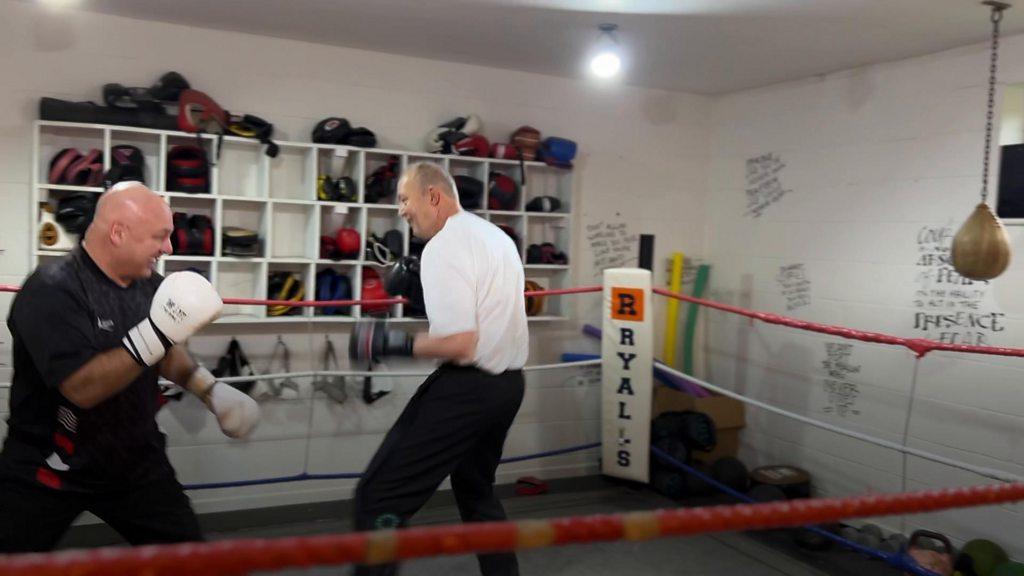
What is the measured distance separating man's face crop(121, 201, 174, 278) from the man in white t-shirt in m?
0.70

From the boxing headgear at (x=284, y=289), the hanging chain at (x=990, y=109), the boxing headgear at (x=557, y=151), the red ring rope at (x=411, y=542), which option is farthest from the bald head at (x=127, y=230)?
the hanging chain at (x=990, y=109)

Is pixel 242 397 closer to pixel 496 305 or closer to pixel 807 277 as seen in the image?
pixel 496 305

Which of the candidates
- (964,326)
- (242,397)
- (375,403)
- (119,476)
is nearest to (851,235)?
(964,326)

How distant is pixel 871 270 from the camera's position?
4.22 metres

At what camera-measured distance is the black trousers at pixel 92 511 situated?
1.81 m

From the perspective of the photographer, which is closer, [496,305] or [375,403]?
[496,305]

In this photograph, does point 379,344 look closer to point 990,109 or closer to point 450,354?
point 450,354

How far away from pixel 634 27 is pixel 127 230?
2.46 metres

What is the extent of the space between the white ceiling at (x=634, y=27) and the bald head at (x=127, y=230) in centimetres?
185

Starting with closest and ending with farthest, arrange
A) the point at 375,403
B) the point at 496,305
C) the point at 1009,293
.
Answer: the point at 496,305, the point at 1009,293, the point at 375,403

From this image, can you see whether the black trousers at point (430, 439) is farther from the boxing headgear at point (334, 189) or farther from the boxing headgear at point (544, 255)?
the boxing headgear at point (544, 255)

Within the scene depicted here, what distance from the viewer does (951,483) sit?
3.79m

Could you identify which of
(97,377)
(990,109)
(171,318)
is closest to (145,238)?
(171,318)

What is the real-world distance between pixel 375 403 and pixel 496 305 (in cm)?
219
